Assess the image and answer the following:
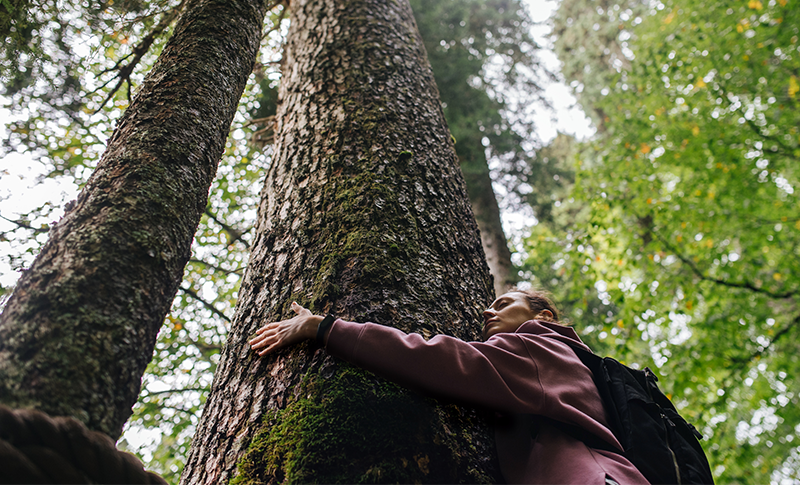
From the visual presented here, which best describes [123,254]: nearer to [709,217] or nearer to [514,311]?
[514,311]

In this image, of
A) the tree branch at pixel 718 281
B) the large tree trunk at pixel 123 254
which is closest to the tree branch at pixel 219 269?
the large tree trunk at pixel 123 254

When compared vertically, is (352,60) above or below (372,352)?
above

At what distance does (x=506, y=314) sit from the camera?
1987 millimetres

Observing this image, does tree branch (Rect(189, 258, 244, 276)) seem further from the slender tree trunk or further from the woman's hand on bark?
the woman's hand on bark

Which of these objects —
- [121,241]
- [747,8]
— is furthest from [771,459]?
[121,241]

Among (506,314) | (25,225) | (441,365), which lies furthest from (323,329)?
(25,225)

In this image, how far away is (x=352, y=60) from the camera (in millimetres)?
2834

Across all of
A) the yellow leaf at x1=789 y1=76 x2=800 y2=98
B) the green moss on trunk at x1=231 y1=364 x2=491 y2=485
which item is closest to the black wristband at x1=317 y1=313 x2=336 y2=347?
the green moss on trunk at x1=231 y1=364 x2=491 y2=485

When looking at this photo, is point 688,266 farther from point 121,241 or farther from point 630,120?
point 121,241

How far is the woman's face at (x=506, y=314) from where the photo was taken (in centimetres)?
191

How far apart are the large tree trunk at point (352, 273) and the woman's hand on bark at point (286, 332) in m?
0.05

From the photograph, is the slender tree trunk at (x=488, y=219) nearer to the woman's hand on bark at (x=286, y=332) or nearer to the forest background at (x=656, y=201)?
the forest background at (x=656, y=201)

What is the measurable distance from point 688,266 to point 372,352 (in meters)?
7.67

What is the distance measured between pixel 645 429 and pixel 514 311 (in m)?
0.72
